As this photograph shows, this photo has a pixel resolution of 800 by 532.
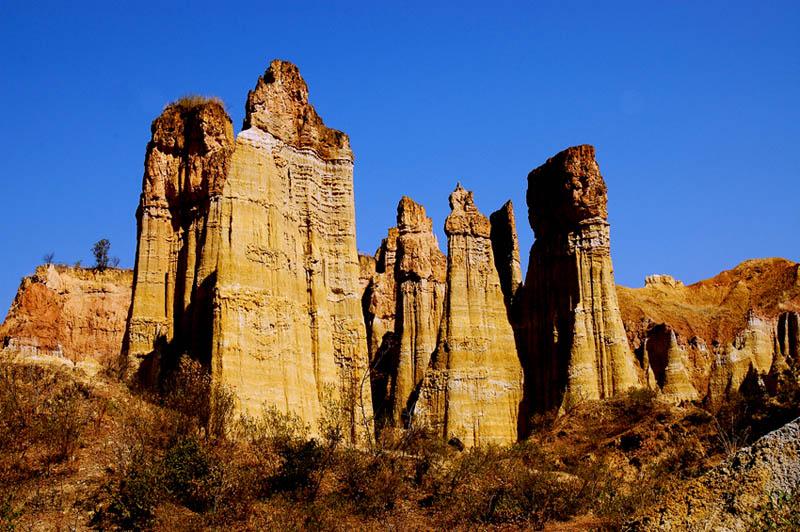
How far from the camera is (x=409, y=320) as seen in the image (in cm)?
6041

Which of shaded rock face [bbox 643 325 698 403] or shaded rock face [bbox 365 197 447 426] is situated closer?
shaded rock face [bbox 643 325 698 403]

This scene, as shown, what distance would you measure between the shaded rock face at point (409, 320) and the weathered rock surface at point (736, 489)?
4606 cm

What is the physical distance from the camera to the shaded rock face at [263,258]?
3297 centimetres

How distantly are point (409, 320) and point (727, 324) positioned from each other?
87.3 ft

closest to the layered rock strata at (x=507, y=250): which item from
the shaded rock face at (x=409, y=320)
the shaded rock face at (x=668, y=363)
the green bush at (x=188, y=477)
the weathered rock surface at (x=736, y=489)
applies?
the shaded rock face at (x=409, y=320)

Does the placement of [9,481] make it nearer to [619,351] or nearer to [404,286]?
[619,351]

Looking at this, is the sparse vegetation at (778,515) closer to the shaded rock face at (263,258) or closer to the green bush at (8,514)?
the green bush at (8,514)

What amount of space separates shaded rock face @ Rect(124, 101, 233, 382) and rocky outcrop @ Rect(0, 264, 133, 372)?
14.8 metres

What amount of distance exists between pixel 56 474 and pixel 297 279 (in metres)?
14.8

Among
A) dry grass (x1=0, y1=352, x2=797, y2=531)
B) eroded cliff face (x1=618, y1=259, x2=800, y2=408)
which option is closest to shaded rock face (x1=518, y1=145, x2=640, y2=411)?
eroded cliff face (x1=618, y1=259, x2=800, y2=408)

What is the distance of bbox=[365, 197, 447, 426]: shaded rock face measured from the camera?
58500mm

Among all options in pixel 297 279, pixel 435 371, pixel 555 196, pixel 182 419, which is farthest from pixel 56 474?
pixel 555 196

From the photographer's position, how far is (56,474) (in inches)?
953

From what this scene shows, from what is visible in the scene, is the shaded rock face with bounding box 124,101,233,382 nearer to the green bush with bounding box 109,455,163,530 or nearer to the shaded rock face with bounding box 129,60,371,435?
the shaded rock face with bounding box 129,60,371,435
